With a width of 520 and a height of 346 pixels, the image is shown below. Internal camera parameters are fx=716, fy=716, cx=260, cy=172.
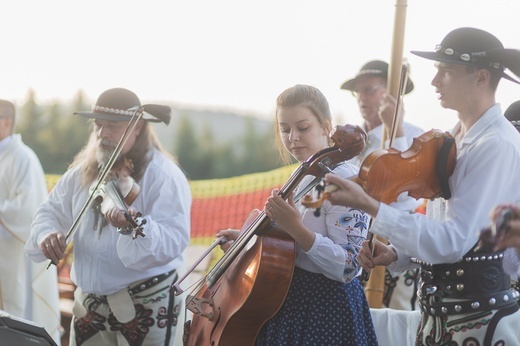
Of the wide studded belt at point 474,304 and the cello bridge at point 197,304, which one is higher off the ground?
the wide studded belt at point 474,304

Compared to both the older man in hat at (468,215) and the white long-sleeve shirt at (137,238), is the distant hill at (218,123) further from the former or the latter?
the older man in hat at (468,215)

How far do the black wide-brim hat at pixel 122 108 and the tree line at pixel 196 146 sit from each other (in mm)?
4588

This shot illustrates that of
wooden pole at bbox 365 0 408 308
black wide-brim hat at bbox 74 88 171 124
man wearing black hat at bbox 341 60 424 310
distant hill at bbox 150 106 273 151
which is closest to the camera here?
black wide-brim hat at bbox 74 88 171 124

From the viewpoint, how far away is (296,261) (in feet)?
8.19

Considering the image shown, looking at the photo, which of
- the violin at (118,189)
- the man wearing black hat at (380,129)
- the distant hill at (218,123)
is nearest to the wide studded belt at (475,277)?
the violin at (118,189)

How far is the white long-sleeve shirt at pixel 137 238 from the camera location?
3.07 metres

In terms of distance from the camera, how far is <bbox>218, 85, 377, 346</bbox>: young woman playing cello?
2348mm

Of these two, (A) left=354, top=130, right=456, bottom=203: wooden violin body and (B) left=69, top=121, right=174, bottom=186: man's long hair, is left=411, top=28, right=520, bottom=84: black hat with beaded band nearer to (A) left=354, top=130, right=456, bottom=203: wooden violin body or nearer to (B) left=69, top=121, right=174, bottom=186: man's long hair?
(A) left=354, top=130, right=456, bottom=203: wooden violin body

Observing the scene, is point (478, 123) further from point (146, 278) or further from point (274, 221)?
point (146, 278)

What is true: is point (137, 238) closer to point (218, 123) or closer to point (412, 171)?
point (412, 171)

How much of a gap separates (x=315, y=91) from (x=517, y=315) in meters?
1.04

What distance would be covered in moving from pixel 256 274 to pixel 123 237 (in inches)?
35.3

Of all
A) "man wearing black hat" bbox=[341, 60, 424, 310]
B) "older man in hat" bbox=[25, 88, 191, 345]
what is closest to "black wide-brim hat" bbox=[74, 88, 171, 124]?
"older man in hat" bbox=[25, 88, 191, 345]

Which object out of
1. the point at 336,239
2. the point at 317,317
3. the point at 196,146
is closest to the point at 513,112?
the point at 336,239
